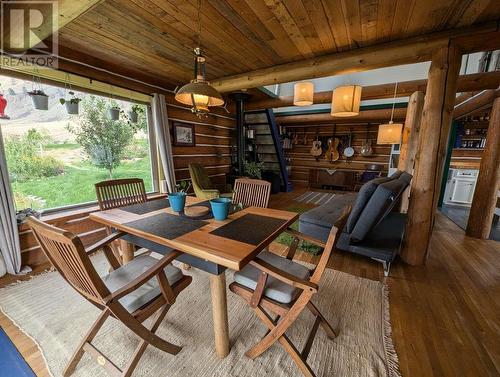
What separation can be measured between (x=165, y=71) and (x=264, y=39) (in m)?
1.64

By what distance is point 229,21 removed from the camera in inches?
76.0

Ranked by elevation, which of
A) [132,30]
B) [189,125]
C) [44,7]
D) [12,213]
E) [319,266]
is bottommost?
[12,213]

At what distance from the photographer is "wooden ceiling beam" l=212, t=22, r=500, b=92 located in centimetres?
191

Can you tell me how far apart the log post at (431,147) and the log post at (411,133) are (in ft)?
4.60

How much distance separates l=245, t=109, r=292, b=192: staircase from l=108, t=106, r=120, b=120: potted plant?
10.1 feet

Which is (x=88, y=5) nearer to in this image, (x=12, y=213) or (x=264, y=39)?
(x=264, y=39)

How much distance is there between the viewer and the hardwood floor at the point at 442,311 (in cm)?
128

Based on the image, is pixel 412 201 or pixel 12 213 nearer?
pixel 12 213

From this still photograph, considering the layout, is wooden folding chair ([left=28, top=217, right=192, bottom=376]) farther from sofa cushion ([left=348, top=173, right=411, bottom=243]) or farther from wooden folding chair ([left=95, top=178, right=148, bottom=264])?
sofa cushion ([left=348, top=173, right=411, bottom=243])

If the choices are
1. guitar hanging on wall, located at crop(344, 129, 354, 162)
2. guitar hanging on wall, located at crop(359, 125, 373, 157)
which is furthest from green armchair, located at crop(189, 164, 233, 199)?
guitar hanging on wall, located at crop(359, 125, 373, 157)

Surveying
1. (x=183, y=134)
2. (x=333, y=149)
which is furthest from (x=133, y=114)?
(x=333, y=149)

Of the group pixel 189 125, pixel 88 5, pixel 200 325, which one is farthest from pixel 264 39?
pixel 200 325

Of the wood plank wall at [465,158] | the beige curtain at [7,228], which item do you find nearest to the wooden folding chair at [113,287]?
the beige curtain at [7,228]

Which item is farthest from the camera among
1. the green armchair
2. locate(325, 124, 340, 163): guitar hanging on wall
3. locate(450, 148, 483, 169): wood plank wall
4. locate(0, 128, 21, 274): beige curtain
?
locate(325, 124, 340, 163): guitar hanging on wall
